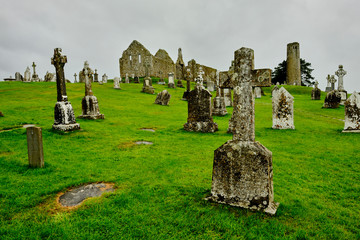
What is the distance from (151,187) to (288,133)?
7663mm

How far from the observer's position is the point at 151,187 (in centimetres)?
424

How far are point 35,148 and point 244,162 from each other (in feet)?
15.8

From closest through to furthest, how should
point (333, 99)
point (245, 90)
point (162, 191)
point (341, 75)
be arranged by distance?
point (245, 90), point (162, 191), point (333, 99), point (341, 75)

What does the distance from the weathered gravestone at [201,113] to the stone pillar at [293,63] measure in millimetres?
53214

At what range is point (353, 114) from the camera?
9.55 meters

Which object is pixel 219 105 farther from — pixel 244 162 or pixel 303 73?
pixel 303 73

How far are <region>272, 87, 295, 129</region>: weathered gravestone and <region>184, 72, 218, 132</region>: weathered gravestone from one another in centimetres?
314

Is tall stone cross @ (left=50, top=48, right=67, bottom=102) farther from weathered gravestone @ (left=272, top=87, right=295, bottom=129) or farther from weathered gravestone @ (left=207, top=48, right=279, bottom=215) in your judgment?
weathered gravestone @ (left=272, top=87, right=295, bottom=129)

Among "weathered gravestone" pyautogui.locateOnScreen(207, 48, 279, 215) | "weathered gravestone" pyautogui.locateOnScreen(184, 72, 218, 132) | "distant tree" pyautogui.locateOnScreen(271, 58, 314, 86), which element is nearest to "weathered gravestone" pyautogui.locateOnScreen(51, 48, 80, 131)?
"weathered gravestone" pyautogui.locateOnScreen(184, 72, 218, 132)

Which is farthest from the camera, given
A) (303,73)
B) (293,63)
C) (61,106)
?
(303,73)

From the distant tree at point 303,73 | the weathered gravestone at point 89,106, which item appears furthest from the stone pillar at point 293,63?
the weathered gravestone at point 89,106

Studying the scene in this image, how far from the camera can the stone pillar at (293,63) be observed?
180ft

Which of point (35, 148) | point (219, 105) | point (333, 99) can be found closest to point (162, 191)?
point (35, 148)

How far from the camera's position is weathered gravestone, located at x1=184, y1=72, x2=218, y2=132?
998cm
